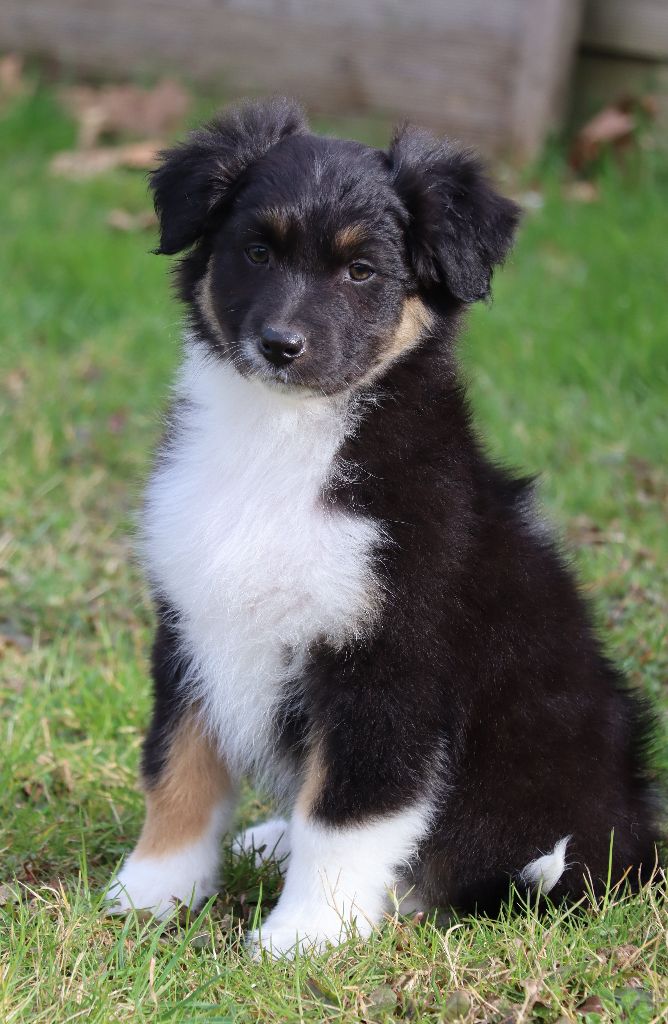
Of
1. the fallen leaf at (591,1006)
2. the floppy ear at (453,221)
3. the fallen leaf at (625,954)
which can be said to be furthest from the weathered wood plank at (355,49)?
the fallen leaf at (591,1006)

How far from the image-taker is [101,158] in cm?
870

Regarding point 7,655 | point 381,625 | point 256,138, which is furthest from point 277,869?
point 256,138

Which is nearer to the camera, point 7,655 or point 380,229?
point 380,229

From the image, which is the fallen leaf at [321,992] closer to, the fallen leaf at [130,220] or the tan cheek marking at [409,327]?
the tan cheek marking at [409,327]

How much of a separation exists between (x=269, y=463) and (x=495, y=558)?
0.60 metres

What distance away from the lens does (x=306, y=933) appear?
3133 mm

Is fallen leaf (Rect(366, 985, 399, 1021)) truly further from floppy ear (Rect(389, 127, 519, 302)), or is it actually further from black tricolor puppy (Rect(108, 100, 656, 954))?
floppy ear (Rect(389, 127, 519, 302))

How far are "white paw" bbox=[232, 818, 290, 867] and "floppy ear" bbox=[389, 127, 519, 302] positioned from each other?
5.12 ft

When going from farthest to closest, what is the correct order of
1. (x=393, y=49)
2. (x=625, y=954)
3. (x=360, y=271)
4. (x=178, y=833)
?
1. (x=393, y=49)
2. (x=178, y=833)
3. (x=360, y=271)
4. (x=625, y=954)

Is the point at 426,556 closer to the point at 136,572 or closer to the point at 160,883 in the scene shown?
the point at 160,883

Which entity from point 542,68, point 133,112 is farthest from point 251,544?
point 133,112

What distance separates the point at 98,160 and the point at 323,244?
5.95 m

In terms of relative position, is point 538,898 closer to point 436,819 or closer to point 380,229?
point 436,819

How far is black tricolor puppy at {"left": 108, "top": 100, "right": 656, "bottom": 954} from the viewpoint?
10.2ft
